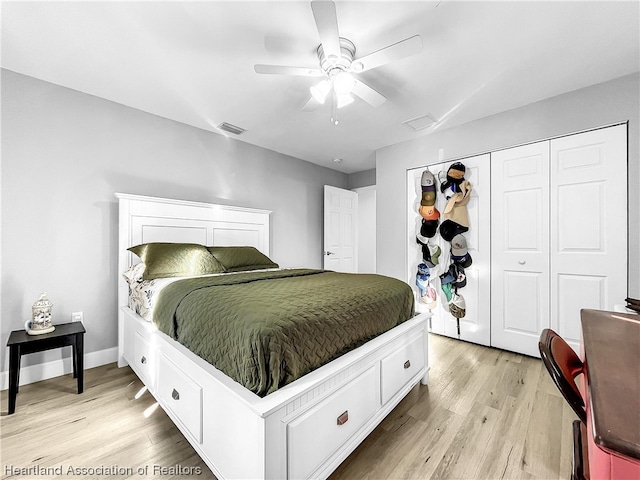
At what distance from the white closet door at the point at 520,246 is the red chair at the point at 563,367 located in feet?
6.24

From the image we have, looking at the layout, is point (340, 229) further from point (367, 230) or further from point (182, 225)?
point (182, 225)

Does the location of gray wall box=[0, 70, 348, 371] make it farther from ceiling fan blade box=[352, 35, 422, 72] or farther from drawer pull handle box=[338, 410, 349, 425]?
drawer pull handle box=[338, 410, 349, 425]

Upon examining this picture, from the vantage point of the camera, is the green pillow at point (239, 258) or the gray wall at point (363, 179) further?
the gray wall at point (363, 179)

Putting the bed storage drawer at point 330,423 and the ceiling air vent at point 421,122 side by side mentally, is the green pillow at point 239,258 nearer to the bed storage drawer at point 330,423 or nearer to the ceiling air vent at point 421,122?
the bed storage drawer at point 330,423

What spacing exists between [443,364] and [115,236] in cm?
321

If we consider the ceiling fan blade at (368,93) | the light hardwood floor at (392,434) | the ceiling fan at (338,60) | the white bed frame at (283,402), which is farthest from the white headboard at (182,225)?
the ceiling fan blade at (368,93)

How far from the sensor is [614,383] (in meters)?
0.68

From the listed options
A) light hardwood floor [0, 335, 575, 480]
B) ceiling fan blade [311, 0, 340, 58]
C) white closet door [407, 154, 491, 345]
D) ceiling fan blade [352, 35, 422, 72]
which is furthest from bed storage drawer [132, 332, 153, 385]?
white closet door [407, 154, 491, 345]

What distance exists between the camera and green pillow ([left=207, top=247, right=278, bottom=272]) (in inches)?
109

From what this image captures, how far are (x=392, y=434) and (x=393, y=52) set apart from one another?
216 cm

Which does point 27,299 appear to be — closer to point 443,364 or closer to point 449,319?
point 443,364

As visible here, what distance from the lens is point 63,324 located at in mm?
2234

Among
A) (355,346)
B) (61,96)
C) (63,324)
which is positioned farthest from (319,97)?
(63,324)

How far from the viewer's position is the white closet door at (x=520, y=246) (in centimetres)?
263
